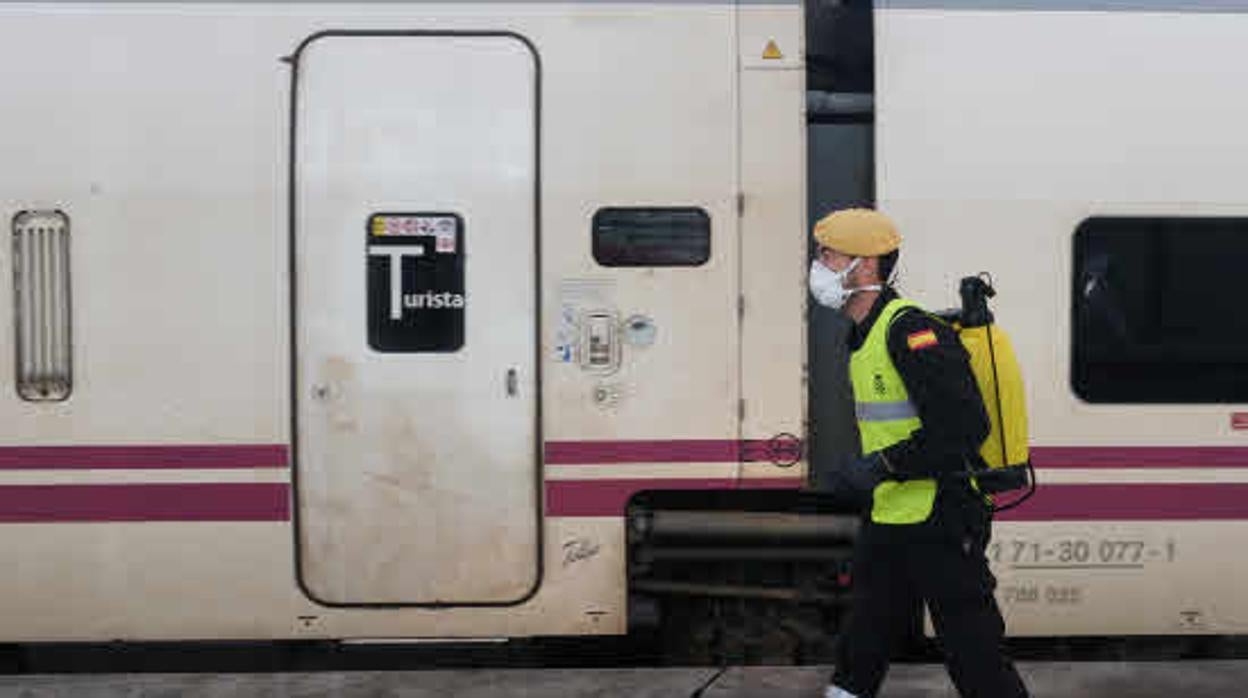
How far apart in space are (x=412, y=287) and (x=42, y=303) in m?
1.31

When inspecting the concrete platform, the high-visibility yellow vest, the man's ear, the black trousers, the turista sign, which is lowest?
the concrete platform

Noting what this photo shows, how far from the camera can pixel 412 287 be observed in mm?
4586

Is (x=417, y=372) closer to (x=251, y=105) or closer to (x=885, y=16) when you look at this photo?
(x=251, y=105)

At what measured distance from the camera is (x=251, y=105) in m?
4.60

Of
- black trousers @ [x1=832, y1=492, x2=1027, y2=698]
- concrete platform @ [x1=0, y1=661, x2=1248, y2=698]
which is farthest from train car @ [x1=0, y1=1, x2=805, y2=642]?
black trousers @ [x1=832, y1=492, x2=1027, y2=698]

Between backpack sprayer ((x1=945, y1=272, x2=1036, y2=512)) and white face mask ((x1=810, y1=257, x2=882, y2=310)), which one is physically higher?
white face mask ((x1=810, y1=257, x2=882, y2=310))

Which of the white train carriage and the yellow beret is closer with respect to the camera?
the yellow beret

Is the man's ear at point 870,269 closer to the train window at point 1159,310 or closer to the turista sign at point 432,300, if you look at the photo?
the train window at point 1159,310

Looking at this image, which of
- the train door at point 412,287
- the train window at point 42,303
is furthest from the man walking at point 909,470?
the train window at point 42,303

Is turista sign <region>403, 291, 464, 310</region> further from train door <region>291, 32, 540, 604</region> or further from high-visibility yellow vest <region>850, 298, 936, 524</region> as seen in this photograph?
high-visibility yellow vest <region>850, 298, 936, 524</region>

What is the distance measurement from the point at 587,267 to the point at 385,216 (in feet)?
2.43

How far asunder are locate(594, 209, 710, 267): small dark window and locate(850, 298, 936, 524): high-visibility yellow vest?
1.23 meters

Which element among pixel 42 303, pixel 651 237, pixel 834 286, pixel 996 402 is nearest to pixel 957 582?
pixel 996 402

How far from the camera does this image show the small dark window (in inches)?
183
